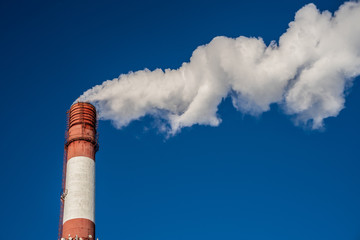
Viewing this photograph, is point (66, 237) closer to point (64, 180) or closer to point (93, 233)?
point (93, 233)

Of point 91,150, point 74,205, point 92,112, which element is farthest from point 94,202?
point 92,112

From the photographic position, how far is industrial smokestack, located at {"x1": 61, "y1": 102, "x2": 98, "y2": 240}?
151 ft

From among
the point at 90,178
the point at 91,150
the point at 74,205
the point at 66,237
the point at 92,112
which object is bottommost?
the point at 66,237

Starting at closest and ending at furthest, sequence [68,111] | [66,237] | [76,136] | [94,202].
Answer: [66,237] < [94,202] < [76,136] < [68,111]

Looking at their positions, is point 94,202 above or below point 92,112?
below

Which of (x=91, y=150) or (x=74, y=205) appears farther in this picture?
(x=91, y=150)

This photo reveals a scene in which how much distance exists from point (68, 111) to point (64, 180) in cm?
863

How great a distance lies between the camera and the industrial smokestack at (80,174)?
45.9m

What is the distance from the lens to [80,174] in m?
48.8

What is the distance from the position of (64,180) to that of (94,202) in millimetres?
4216

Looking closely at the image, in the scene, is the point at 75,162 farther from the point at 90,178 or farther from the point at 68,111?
the point at 68,111

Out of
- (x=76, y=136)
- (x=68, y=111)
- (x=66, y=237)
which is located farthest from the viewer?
(x=68, y=111)

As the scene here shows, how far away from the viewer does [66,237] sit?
4512cm

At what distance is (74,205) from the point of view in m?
46.8
